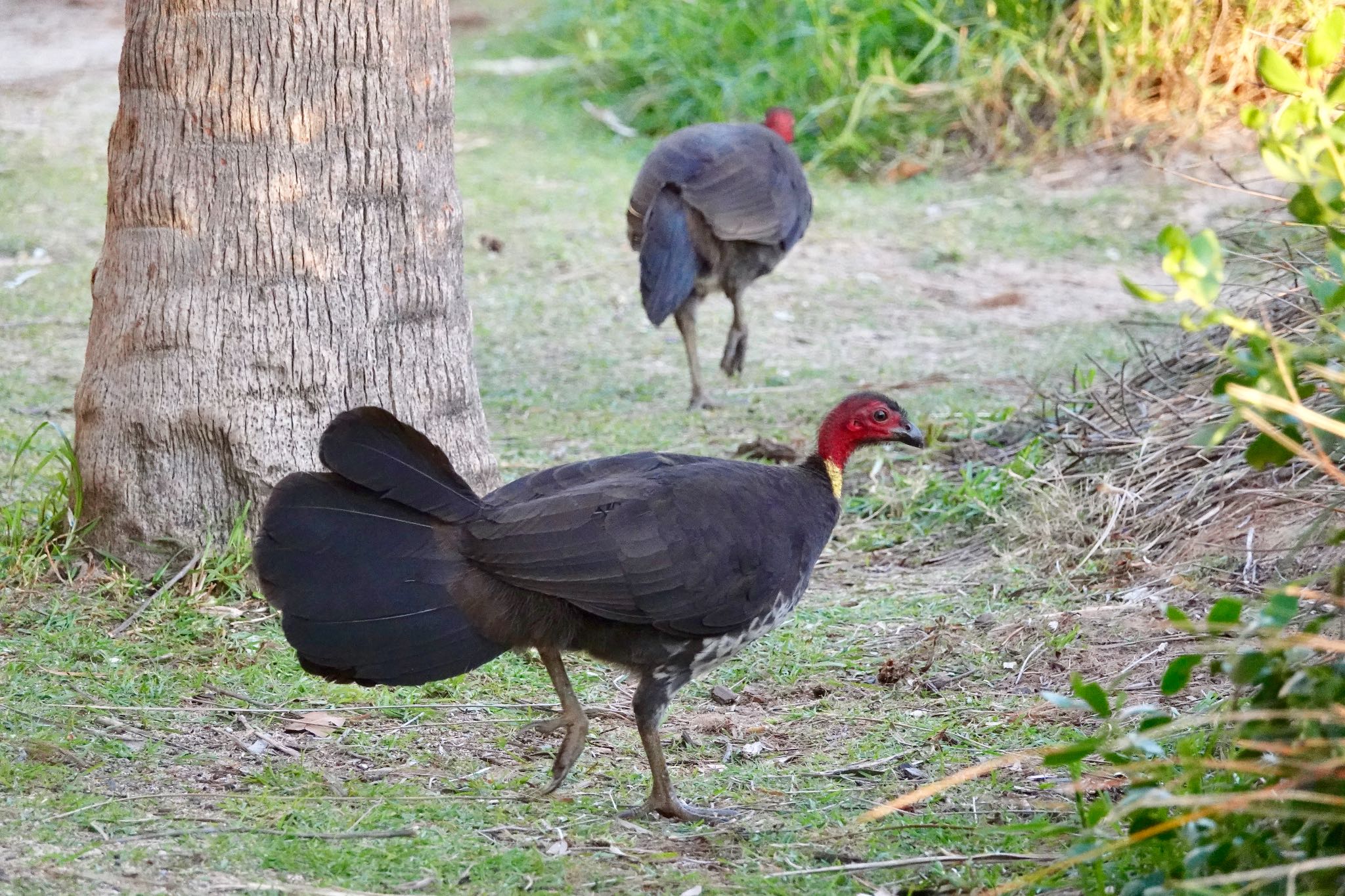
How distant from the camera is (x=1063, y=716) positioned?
4031mm

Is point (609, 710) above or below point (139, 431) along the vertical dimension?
below

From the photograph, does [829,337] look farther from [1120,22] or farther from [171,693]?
[171,693]

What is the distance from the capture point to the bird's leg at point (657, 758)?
3.49 m

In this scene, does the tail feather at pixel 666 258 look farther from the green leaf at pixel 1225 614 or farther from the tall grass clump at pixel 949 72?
the green leaf at pixel 1225 614

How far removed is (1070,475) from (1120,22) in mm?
5842

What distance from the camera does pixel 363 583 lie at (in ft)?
11.1

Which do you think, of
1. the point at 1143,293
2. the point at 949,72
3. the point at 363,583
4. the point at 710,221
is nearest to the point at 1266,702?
the point at 1143,293

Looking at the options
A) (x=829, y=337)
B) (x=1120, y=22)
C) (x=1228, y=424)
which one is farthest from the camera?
(x=1120, y=22)

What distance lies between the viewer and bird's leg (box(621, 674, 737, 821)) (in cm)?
349

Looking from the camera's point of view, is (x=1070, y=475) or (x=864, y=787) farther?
(x=1070, y=475)

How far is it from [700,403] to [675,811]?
385 centimetres

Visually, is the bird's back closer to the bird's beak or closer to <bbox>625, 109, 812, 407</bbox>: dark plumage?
<bbox>625, 109, 812, 407</bbox>: dark plumage

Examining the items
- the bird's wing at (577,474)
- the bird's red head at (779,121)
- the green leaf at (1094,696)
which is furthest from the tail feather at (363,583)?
the bird's red head at (779,121)

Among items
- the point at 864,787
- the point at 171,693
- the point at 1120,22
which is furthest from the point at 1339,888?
the point at 1120,22
